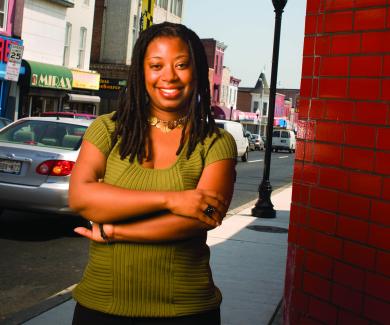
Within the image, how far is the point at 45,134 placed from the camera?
845 centimetres

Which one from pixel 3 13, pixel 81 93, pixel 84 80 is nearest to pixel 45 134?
pixel 3 13

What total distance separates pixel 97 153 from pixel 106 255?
1.12 feet

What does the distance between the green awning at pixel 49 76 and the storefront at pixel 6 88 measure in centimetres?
56

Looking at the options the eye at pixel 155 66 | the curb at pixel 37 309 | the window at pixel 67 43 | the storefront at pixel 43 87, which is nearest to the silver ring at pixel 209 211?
the eye at pixel 155 66

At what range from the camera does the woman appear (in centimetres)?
196

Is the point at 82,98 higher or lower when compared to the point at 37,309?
higher

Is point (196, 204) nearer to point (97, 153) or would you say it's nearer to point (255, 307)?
point (97, 153)

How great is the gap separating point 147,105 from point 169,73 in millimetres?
163

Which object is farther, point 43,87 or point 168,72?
point 43,87

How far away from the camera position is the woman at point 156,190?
1.96 meters

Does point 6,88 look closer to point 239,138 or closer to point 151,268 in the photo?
point 239,138

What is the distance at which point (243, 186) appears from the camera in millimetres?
17422

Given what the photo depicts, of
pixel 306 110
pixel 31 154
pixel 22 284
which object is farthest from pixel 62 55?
pixel 306 110

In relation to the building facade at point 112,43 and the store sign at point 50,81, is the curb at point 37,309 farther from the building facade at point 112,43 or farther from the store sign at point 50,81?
the building facade at point 112,43
